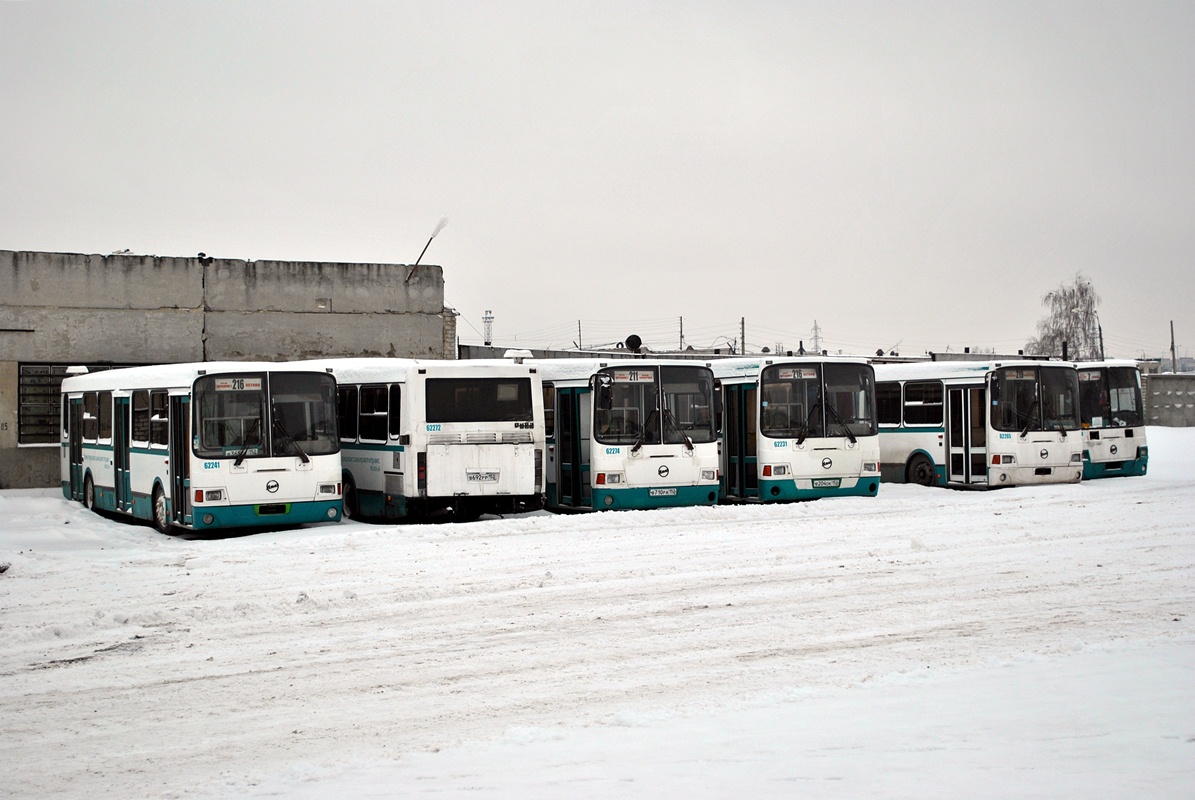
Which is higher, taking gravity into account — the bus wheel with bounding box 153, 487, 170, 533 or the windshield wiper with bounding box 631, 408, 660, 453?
the windshield wiper with bounding box 631, 408, 660, 453

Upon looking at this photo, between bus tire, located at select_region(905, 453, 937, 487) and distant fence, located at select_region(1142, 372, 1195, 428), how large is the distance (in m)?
36.6

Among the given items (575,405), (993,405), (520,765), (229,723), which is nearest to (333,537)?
(575,405)

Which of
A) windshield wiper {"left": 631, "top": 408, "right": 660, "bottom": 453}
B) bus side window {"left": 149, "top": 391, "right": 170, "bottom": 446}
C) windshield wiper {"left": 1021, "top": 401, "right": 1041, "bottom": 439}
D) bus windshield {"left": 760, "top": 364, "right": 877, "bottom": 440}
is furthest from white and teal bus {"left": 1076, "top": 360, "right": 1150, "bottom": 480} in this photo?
bus side window {"left": 149, "top": 391, "right": 170, "bottom": 446}

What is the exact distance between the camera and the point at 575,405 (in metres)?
22.9

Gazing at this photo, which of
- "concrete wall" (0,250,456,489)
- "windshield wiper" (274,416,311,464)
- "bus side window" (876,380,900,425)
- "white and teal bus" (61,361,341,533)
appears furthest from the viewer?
"concrete wall" (0,250,456,489)

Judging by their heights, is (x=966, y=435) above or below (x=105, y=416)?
below

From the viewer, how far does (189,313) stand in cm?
3095

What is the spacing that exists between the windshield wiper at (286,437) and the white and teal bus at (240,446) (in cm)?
2

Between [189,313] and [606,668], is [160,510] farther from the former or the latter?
[606,668]

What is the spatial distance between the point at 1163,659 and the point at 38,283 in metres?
26.9

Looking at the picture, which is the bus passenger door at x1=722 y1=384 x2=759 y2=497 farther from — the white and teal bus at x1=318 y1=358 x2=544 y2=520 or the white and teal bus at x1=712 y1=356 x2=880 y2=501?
the white and teal bus at x1=318 y1=358 x2=544 y2=520

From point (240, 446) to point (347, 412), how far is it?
3568 millimetres

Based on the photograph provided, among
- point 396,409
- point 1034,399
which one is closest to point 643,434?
point 396,409

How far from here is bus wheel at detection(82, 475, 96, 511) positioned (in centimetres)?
2433
